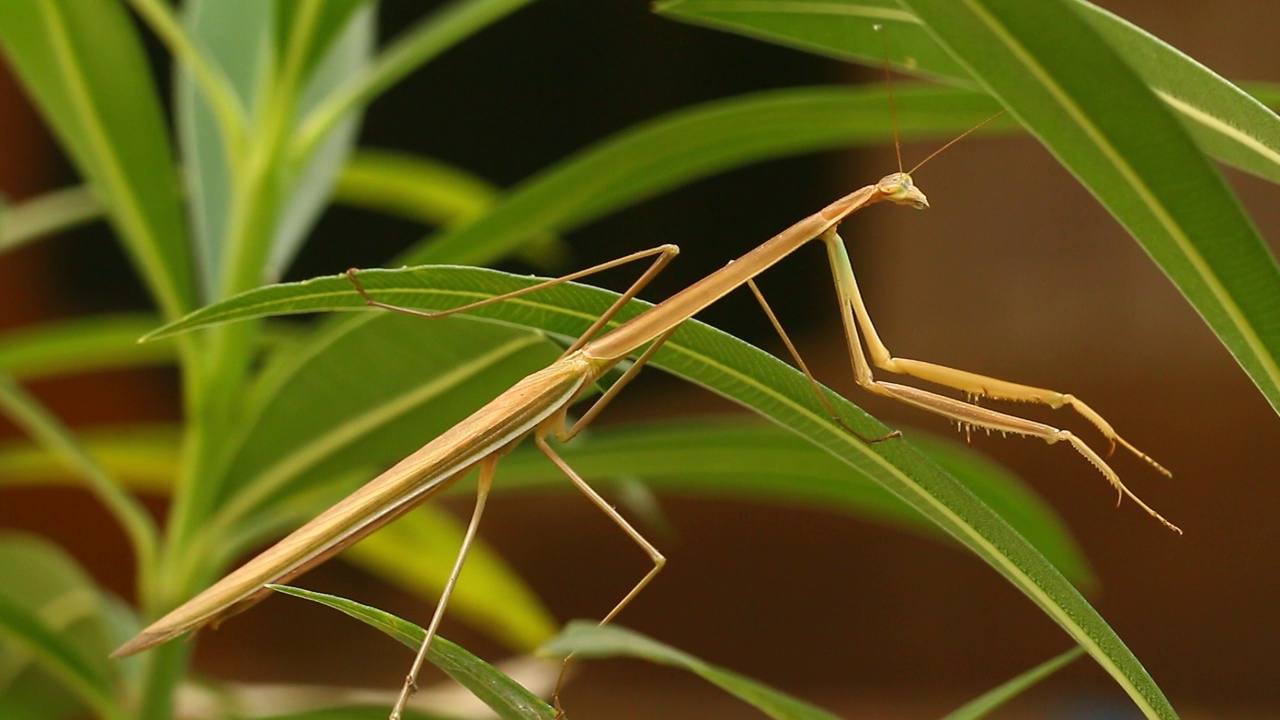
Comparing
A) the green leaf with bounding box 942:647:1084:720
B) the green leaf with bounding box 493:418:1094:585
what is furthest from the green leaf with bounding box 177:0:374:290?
the green leaf with bounding box 942:647:1084:720

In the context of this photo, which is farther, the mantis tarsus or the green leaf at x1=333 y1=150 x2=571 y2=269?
the green leaf at x1=333 y1=150 x2=571 y2=269

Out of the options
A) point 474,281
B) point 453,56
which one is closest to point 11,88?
point 453,56

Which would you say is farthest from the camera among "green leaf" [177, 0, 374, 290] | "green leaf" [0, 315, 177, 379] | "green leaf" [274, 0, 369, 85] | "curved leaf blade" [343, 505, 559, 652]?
"curved leaf blade" [343, 505, 559, 652]

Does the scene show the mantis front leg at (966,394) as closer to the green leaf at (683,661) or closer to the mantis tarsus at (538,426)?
the mantis tarsus at (538,426)

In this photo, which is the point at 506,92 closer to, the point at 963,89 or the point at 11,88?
the point at 11,88

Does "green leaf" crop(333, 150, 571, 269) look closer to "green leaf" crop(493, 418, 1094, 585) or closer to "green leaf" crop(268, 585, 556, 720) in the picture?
"green leaf" crop(493, 418, 1094, 585)

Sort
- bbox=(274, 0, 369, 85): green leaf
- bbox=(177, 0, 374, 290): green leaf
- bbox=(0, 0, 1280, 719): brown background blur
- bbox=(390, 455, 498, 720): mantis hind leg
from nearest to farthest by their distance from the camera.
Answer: bbox=(390, 455, 498, 720): mantis hind leg → bbox=(274, 0, 369, 85): green leaf → bbox=(177, 0, 374, 290): green leaf → bbox=(0, 0, 1280, 719): brown background blur

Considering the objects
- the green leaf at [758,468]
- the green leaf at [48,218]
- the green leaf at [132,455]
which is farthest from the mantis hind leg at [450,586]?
the green leaf at [132,455]

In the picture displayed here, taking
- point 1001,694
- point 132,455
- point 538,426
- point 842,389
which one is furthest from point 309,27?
point 842,389
